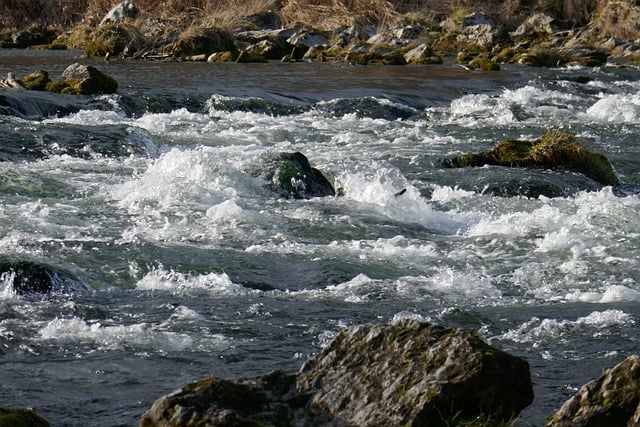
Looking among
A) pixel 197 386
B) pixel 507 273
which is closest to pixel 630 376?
pixel 197 386

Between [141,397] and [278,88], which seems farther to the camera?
[278,88]

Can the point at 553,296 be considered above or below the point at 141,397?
below

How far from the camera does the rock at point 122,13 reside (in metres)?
35.8

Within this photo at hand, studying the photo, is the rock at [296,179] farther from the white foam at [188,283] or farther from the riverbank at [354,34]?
the riverbank at [354,34]

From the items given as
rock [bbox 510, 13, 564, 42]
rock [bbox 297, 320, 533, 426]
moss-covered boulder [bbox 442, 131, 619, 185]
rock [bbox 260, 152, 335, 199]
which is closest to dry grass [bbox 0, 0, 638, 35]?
rock [bbox 510, 13, 564, 42]

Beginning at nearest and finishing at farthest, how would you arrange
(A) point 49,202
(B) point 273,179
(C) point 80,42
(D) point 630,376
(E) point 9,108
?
(D) point 630,376 < (A) point 49,202 < (B) point 273,179 < (E) point 9,108 < (C) point 80,42

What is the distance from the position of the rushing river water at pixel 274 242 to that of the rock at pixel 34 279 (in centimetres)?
11

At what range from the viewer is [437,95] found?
2155cm

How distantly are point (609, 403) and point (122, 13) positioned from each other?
111 feet

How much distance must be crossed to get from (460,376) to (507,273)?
4.55 meters

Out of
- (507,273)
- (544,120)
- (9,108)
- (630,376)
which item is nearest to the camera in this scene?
(630,376)

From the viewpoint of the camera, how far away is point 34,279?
7656 millimetres

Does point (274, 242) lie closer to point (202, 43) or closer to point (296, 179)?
point (296, 179)

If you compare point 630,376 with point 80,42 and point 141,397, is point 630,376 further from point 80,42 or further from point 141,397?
point 80,42
